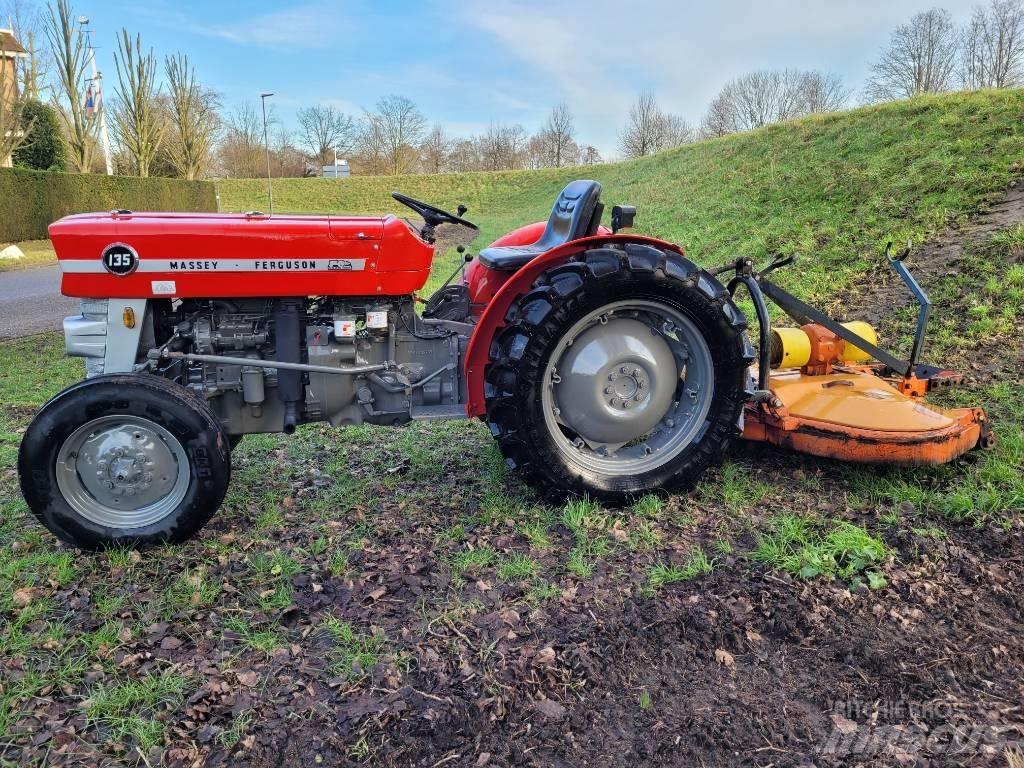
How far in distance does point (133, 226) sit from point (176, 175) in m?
34.5

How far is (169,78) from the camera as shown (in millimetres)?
31562

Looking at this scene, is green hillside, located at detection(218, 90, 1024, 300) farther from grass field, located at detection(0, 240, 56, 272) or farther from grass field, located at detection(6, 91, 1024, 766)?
grass field, located at detection(0, 240, 56, 272)

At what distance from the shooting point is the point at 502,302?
3281mm

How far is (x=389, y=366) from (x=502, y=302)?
648 mm

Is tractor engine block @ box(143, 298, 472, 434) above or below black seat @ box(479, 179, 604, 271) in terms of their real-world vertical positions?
below

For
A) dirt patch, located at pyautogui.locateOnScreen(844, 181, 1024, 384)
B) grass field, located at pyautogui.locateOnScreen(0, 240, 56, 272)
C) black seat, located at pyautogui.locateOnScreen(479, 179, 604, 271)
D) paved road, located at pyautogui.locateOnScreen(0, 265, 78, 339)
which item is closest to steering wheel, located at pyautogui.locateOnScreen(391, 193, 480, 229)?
black seat, located at pyautogui.locateOnScreen(479, 179, 604, 271)

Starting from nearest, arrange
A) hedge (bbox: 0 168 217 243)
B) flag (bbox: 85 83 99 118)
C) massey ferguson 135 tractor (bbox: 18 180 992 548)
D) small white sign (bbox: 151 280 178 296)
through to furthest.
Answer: massey ferguson 135 tractor (bbox: 18 180 992 548), small white sign (bbox: 151 280 178 296), hedge (bbox: 0 168 217 243), flag (bbox: 85 83 99 118)

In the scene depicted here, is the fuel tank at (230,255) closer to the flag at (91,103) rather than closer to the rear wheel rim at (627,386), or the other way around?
the rear wheel rim at (627,386)

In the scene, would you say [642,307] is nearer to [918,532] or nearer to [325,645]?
[918,532]

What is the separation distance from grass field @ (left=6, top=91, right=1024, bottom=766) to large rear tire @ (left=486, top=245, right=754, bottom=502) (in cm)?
23

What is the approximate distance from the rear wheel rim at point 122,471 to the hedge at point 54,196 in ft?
57.8

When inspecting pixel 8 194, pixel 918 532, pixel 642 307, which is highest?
pixel 8 194

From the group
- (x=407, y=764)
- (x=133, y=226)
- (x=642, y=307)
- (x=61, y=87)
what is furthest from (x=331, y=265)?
(x=61, y=87)

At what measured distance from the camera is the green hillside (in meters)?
7.88
